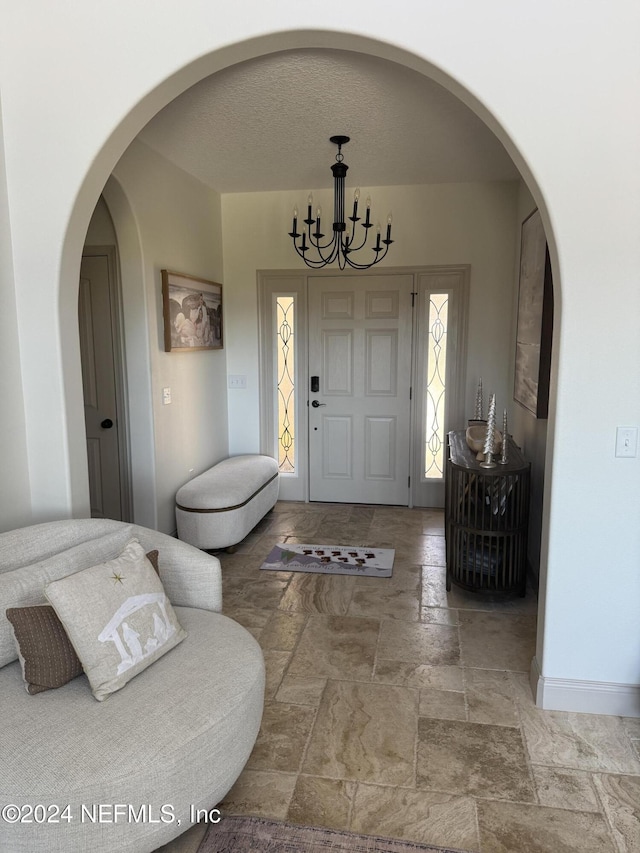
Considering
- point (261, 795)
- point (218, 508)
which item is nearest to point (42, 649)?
point (261, 795)

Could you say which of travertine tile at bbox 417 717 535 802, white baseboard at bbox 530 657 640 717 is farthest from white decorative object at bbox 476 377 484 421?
travertine tile at bbox 417 717 535 802

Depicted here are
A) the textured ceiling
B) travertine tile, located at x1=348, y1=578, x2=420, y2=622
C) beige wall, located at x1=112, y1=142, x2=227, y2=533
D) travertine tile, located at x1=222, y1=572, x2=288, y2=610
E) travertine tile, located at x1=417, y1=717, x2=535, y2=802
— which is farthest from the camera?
beige wall, located at x1=112, y1=142, x2=227, y2=533

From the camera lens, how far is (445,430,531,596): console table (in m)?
3.37

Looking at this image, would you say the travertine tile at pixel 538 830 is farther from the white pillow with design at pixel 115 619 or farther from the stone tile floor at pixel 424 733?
the white pillow with design at pixel 115 619

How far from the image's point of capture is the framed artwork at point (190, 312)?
4090 millimetres

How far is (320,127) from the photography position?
11.6ft

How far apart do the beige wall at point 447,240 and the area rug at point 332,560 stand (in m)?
1.65

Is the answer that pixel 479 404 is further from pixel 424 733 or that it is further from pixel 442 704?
pixel 424 733

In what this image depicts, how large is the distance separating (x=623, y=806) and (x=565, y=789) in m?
0.18

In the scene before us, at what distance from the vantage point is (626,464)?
92.6 inches

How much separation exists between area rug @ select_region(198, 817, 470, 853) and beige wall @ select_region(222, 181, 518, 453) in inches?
147

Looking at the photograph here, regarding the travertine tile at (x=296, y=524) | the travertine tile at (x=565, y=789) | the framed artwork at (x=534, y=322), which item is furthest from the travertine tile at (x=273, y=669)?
the framed artwork at (x=534, y=322)

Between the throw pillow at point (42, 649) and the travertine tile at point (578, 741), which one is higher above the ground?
the throw pillow at point (42, 649)

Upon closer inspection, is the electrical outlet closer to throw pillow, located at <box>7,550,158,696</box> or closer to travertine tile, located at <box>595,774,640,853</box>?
travertine tile, located at <box>595,774,640,853</box>
